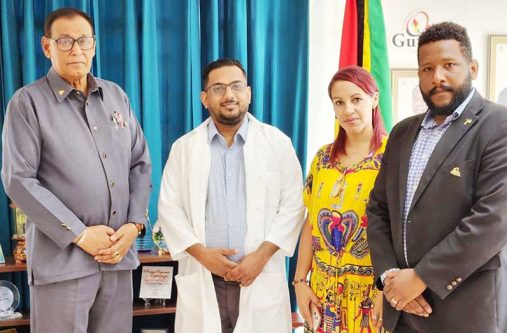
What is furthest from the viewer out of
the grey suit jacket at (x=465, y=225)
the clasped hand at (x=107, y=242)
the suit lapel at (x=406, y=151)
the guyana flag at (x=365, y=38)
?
the guyana flag at (x=365, y=38)

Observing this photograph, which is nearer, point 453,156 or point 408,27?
point 453,156

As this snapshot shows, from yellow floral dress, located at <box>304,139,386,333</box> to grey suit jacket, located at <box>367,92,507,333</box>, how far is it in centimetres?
29

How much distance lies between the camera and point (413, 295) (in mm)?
1552

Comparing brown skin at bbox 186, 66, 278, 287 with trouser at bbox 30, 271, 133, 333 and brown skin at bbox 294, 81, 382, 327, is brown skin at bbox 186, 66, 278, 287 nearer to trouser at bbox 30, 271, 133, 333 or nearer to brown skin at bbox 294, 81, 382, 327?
brown skin at bbox 294, 81, 382, 327

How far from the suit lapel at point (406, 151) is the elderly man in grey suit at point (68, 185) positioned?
1.18 m

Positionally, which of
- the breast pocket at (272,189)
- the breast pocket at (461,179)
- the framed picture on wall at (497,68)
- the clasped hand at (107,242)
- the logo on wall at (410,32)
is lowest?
the clasped hand at (107,242)

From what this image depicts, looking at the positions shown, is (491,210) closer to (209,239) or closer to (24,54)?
(209,239)

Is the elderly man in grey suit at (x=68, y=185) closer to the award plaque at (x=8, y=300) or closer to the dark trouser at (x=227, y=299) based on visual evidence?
the dark trouser at (x=227, y=299)

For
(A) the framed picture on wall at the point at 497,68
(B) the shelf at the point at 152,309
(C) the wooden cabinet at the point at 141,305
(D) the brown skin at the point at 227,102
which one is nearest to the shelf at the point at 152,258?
(C) the wooden cabinet at the point at 141,305

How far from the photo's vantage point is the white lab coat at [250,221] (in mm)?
2191

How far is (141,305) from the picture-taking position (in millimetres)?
2852

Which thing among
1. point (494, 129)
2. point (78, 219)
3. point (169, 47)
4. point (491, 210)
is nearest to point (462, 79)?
point (494, 129)

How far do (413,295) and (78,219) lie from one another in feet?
4.38

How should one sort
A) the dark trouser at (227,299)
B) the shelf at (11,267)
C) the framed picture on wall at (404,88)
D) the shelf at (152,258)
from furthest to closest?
the framed picture on wall at (404,88) < the shelf at (152,258) < the shelf at (11,267) < the dark trouser at (227,299)
